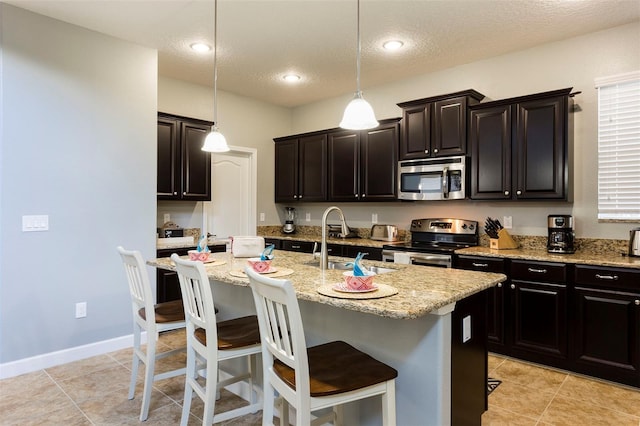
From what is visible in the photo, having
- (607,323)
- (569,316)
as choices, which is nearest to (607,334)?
(607,323)

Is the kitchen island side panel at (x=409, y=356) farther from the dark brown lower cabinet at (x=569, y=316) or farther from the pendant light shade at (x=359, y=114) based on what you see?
the dark brown lower cabinet at (x=569, y=316)

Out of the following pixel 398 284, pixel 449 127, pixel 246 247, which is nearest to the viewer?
pixel 398 284

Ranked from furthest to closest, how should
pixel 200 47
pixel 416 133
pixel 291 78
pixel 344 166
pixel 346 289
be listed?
pixel 344 166, pixel 291 78, pixel 416 133, pixel 200 47, pixel 346 289

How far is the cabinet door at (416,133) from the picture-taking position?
13.2 feet

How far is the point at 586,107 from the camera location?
3.47 meters

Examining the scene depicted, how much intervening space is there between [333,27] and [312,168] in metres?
2.19

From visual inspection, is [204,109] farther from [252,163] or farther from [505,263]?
[505,263]

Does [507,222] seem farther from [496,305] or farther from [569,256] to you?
[496,305]

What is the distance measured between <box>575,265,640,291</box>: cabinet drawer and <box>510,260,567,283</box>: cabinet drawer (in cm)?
10

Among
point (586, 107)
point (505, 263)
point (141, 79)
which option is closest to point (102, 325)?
point (141, 79)

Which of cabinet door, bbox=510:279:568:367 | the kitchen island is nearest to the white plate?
the kitchen island

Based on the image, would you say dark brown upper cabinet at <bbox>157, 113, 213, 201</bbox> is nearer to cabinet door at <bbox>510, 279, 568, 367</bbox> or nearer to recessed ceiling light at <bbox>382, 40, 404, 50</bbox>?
recessed ceiling light at <bbox>382, 40, 404, 50</bbox>

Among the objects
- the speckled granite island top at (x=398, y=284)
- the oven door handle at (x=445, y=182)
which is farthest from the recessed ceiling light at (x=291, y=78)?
the speckled granite island top at (x=398, y=284)

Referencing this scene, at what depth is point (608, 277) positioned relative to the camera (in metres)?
2.84
